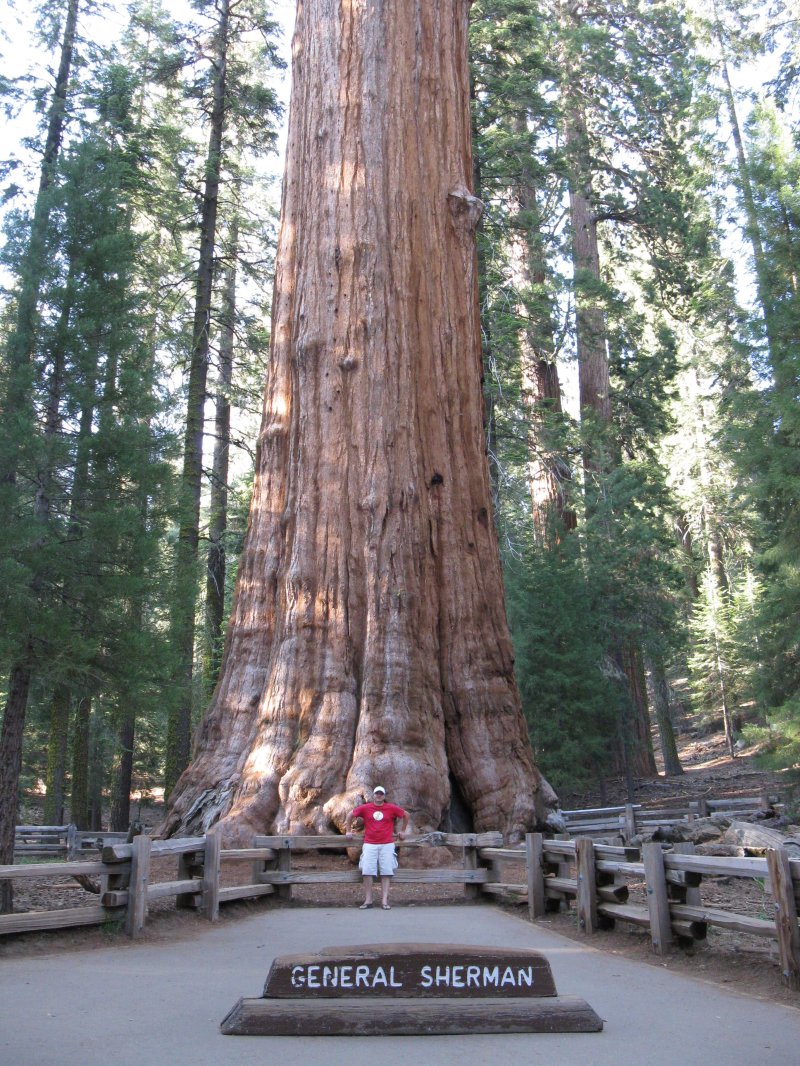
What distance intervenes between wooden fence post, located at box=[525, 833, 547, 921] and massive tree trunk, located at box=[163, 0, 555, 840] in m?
1.77

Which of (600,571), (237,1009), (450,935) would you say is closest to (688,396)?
(600,571)

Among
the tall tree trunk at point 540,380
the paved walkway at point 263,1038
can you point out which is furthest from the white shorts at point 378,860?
the tall tree trunk at point 540,380

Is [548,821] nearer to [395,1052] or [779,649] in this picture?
[779,649]

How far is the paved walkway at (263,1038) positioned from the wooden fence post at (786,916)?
0.34 meters

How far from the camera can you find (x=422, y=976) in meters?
5.06

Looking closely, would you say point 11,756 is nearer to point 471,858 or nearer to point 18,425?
point 18,425

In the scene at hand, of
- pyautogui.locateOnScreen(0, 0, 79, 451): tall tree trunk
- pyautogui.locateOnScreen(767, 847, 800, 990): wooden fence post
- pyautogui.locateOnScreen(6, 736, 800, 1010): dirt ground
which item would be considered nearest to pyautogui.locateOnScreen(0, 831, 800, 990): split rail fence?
pyautogui.locateOnScreen(767, 847, 800, 990): wooden fence post

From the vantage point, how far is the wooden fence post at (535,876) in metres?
9.20

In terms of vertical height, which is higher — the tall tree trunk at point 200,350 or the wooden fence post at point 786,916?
the tall tree trunk at point 200,350

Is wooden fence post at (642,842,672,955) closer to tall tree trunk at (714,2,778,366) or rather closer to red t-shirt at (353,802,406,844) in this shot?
red t-shirt at (353,802,406,844)

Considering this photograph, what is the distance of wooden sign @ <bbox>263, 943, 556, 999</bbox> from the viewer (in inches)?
197

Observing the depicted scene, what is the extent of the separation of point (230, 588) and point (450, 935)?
21.9m

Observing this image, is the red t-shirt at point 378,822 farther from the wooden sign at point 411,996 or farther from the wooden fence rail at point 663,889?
the wooden sign at point 411,996

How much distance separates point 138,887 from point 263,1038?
3.20 meters
